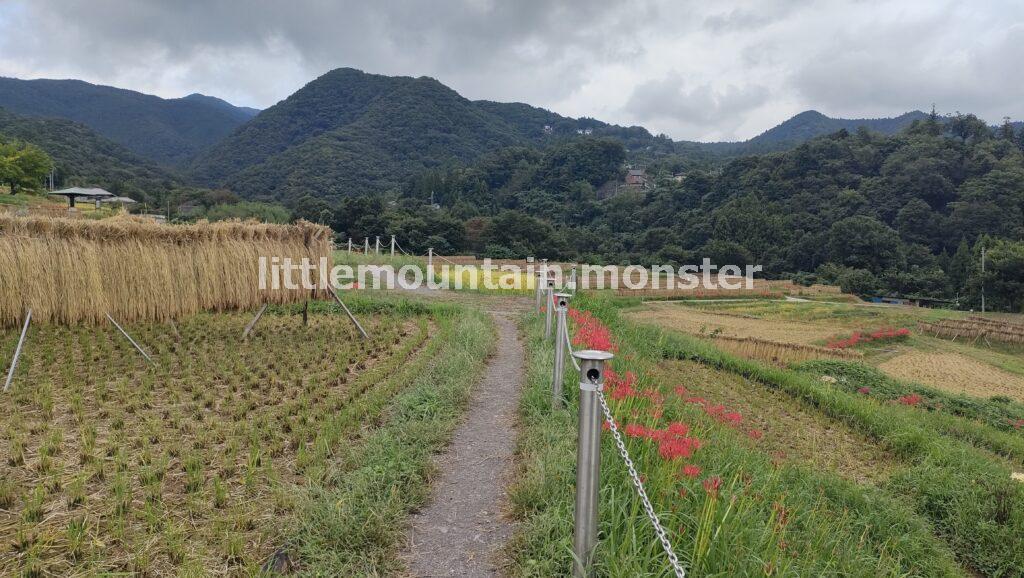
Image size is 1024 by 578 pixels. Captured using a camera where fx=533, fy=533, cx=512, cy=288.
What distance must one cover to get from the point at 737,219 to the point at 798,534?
167 feet

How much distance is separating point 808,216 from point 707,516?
54984 mm

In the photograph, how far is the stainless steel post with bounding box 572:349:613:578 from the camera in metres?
2.11

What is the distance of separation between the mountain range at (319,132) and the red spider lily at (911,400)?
61800 millimetres

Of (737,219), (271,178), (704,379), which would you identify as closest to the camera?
(704,379)

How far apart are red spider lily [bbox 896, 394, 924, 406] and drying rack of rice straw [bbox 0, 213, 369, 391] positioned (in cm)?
943

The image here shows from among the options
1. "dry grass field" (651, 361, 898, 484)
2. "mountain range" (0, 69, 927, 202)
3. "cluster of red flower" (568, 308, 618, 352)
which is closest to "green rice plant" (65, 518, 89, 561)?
"cluster of red flower" (568, 308, 618, 352)

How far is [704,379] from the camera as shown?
9227 mm

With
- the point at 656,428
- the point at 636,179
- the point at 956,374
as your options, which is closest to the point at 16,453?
the point at 656,428

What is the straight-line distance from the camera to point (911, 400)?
951 centimetres

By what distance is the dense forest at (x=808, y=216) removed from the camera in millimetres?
39250

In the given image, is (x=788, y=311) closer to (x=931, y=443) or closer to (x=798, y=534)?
(x=931, y=443)

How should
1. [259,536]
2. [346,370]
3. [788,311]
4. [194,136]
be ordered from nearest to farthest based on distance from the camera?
[259,536] → [346,370] → [788,311] → [194,136]

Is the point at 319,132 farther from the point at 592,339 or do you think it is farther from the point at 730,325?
the point at 592,339

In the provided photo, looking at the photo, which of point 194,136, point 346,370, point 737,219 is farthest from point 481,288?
point 194,136
